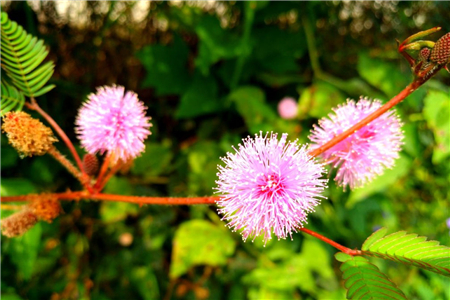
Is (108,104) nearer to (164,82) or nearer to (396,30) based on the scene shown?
(164,82)

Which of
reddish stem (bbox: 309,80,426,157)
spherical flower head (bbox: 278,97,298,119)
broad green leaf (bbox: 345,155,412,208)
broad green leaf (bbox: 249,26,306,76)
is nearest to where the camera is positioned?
reddish stem (bbox: 309,80,426,157)

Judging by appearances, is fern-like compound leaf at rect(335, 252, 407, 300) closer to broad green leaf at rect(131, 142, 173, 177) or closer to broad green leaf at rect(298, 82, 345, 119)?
broad green leaf at rect(298, 82, 345, 119)

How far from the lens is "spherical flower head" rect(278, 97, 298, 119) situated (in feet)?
5.63

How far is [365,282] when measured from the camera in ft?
2.02

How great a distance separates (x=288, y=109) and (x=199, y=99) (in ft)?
1.37

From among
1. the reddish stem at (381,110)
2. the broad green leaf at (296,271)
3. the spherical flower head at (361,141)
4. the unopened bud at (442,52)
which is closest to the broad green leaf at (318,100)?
the broad green leaf at (296,271)

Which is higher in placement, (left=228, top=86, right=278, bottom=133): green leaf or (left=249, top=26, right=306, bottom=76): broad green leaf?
(left=249, top=26, right=306, bottom=76): broad green leaf

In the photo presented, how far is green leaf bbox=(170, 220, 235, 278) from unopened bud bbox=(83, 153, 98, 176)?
0.76 m

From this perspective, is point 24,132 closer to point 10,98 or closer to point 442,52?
point 10,98

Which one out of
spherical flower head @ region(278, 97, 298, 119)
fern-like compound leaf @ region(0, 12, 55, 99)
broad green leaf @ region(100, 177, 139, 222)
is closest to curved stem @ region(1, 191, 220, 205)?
fern-like compound leaf @ region(0, 12, 55, 99)

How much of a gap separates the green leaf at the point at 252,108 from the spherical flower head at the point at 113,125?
775mm

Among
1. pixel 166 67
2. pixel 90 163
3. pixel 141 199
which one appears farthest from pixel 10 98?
pixel 166 67

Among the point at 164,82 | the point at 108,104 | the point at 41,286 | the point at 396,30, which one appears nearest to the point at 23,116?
the point at 108,104

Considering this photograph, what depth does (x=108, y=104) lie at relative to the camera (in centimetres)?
86
